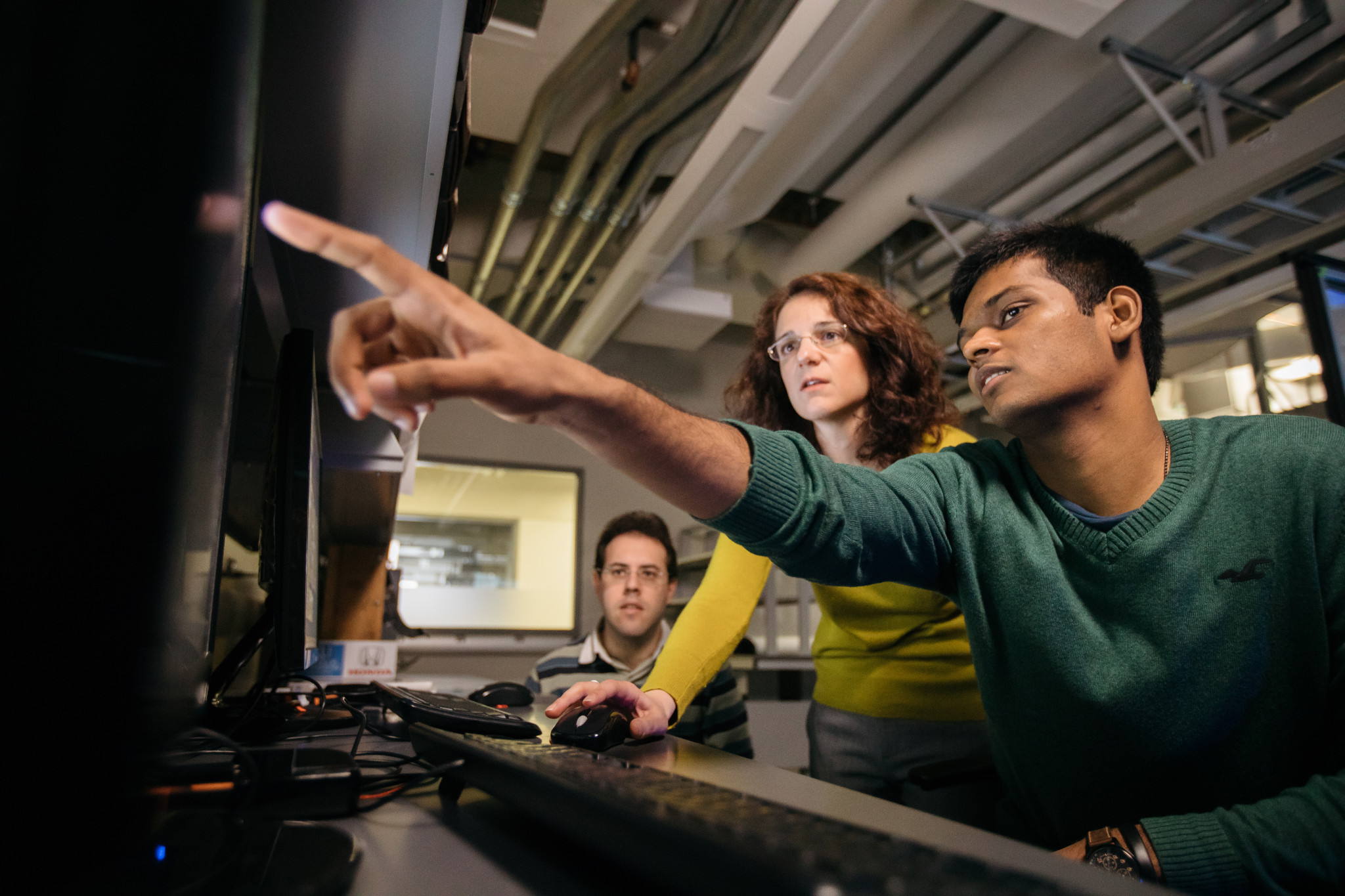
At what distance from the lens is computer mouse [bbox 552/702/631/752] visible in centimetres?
62

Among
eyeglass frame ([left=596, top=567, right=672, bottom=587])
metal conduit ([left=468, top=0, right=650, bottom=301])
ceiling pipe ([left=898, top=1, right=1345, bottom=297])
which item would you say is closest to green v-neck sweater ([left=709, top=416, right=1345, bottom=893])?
eyeglass frame ([left=596, top=567, right=672, bottom=587])

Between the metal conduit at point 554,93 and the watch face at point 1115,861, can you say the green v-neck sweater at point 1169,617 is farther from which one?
the metal conduit at point 554,93

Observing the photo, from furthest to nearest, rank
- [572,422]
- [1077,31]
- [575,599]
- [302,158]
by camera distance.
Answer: [575,599] < [1077,31] < [302,158] < [572,422]

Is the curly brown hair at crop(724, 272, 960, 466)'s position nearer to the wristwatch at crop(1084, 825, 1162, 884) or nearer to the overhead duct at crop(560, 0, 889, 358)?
the wristwatch at crop(1084, 825, 1162, 884)

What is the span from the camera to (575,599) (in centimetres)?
504

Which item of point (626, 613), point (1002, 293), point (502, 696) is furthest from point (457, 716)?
point (626, 613)

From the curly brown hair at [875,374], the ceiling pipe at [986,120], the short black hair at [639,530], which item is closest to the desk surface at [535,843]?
the curly brown hair at [875,374]

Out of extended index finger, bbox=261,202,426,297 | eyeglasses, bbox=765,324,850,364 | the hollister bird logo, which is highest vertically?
eyeglasses, bbox=765,324,850,364

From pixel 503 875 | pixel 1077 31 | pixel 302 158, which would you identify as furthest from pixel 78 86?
pixel 1077 31

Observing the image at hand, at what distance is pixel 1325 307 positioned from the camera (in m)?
2.61

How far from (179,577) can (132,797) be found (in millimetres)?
306

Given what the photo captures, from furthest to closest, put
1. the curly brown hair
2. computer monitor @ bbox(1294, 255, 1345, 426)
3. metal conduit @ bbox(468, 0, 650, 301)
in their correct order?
computer monitor @ bbox(1294, 255, 1345, 426)
metal conduit @ bbox(468, 0, 650, 301)
the curly brown hair

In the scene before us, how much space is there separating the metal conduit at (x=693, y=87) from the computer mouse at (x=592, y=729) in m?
2.21

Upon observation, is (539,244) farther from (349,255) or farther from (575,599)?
(349,255)
